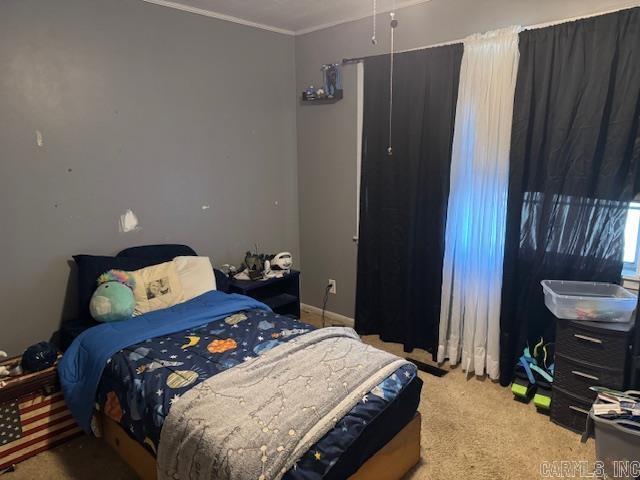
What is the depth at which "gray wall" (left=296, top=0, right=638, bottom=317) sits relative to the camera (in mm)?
2844

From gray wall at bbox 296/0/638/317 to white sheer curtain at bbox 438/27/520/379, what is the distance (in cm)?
27

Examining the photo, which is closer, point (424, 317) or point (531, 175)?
point (531, 175)

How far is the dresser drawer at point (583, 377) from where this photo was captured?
7.24 feet

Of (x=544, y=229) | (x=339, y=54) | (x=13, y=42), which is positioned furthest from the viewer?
(x=339, y=54)

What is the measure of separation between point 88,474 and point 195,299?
1.08 meters

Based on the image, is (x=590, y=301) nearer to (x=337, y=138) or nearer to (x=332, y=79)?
(x=337, y=138)

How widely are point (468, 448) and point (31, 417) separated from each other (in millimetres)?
2272

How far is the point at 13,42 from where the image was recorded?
7.68ft

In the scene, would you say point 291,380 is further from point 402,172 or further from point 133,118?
point 133,118

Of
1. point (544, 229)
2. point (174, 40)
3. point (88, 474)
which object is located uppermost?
point (174, 40)

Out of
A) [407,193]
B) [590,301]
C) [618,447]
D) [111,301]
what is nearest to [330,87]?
[407,193]

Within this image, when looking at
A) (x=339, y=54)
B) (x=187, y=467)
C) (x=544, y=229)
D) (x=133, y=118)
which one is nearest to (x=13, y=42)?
(x=133, y=118)

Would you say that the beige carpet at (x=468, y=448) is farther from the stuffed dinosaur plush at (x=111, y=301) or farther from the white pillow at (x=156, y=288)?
the white pillow at (x=156, y=288)

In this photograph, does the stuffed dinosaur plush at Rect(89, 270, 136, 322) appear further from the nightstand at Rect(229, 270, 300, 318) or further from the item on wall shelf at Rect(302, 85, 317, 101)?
the item on wall shelf at Rect(302, 85, 317, 101)
